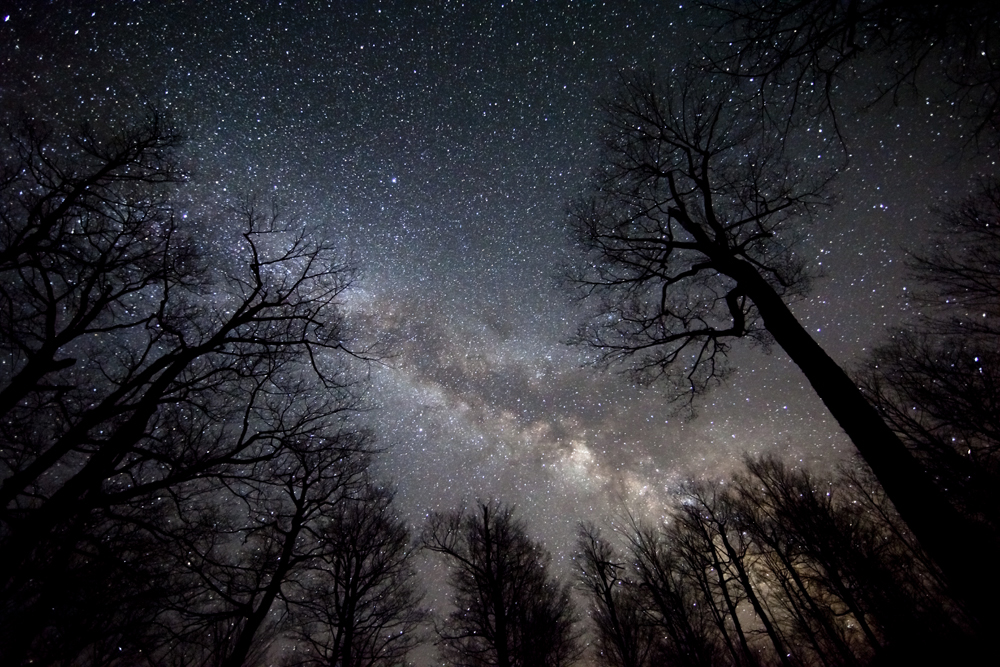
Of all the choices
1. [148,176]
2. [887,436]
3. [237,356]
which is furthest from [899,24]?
[148,176]

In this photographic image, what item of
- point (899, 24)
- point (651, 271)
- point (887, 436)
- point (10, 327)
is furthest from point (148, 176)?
point (887, 436)

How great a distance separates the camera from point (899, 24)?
2.85 meters

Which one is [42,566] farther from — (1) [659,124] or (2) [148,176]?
(1) [659,124]

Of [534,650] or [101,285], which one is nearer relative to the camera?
[101,285]

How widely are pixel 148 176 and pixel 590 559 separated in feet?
71.0

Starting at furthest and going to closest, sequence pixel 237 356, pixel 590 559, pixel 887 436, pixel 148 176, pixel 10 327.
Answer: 1. pixel 590 559
2. pixel 148 176
3. pixel 237 356
4. pixel 10 327
5. pixel 887 436

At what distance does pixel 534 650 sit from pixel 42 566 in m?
15.8

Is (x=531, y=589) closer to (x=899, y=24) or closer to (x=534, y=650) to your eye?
(x=534, y=650)

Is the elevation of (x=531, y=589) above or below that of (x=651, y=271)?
below

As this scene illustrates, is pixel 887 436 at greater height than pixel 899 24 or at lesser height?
lesser

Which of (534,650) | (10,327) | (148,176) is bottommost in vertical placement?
(534,650)

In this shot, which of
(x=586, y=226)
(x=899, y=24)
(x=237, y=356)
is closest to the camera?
(x=899, y=24)

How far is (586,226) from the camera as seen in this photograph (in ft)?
22.6

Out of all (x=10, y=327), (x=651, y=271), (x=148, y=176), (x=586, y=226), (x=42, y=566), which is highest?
(x=148, y=176)
